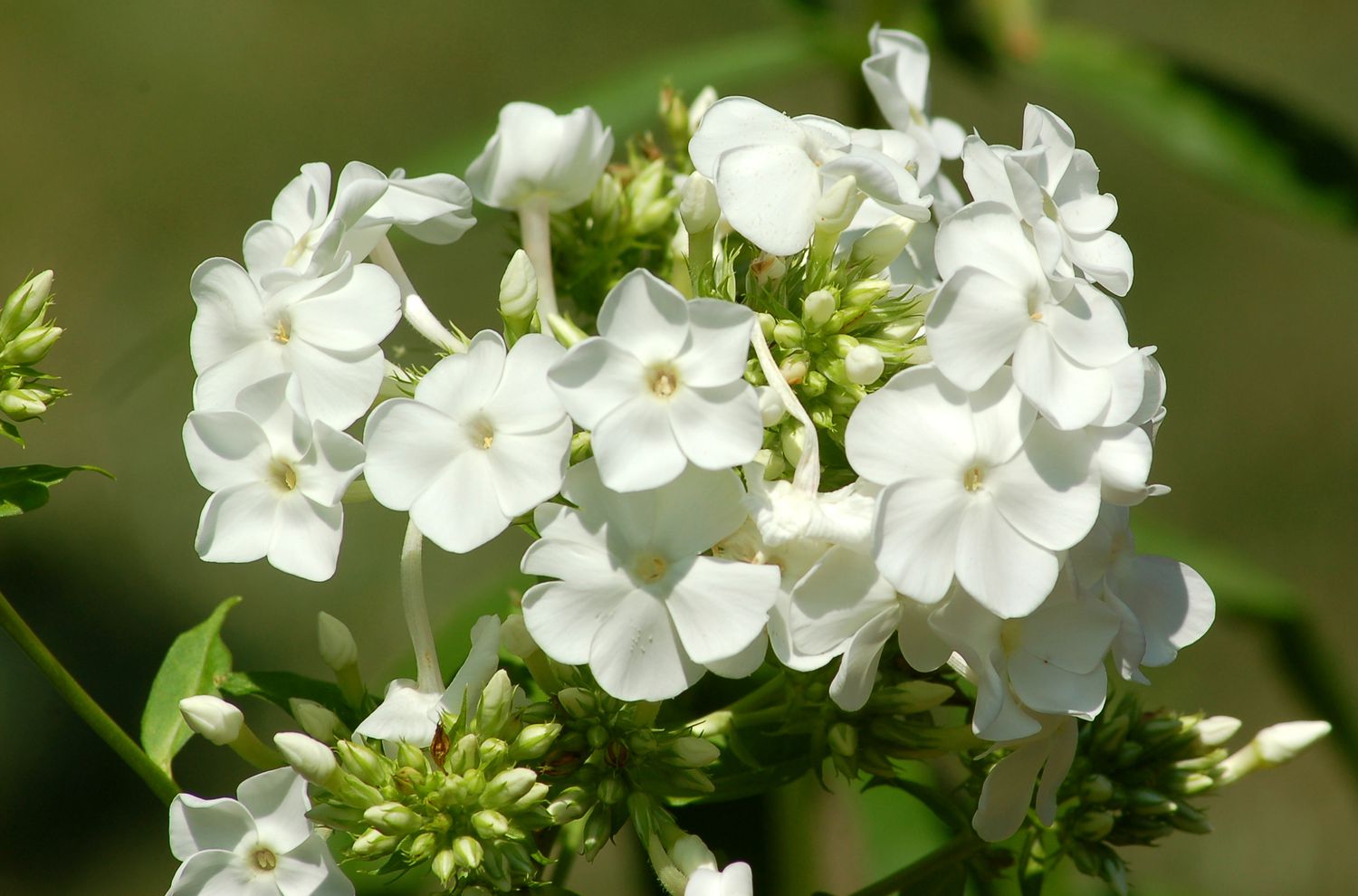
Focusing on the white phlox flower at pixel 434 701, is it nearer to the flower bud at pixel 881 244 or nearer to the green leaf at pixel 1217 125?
the flower bud at pixel 881 244

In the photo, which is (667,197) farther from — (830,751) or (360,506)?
(360,506)

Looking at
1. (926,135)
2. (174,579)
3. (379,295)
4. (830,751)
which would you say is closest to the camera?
A: (379,295)

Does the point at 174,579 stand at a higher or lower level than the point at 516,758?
lower

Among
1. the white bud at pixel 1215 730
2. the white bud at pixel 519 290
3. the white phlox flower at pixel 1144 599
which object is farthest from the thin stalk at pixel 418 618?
the white bud at pixel 1215 730

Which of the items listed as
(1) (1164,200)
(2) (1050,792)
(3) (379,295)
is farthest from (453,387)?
(1) (1164,200)

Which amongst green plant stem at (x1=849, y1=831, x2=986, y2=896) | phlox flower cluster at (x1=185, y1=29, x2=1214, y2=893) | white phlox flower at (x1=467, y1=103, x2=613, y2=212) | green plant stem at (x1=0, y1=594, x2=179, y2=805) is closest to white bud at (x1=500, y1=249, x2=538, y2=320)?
phlox flower cluster at (x1=185, y1=29, x2=1214, y2=893)

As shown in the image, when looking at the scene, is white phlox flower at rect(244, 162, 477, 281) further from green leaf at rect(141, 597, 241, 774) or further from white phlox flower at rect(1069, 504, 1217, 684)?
white phlox flower at rect(1069, 504, 1217, 684)
